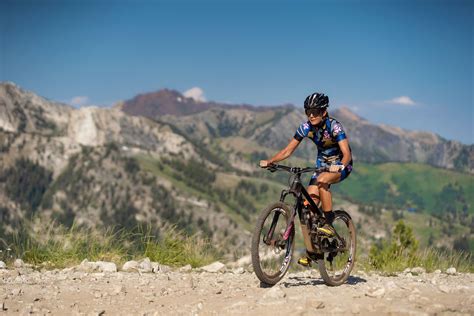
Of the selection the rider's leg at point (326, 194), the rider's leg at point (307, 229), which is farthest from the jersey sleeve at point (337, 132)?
the rider's leg at point (307, 229)

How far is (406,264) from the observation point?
13.1 m

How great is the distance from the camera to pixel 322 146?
33.3 feet

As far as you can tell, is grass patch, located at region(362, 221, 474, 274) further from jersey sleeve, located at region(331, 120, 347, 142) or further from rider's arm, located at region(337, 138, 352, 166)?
jersey sleeve, located at region(331, 120, 347, 142)

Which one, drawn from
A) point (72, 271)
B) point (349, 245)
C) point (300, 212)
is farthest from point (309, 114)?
point (72, 271)

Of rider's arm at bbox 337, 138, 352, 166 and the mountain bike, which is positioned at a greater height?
rider's arm at bbox 337, 138, 352, 166

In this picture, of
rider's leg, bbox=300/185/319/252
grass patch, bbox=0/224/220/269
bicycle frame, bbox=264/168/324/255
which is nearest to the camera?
bicycle frame, bbox=264/168/324/255

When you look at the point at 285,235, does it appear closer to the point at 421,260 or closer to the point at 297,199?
the point at 297,199

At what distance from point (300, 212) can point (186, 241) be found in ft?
13.1

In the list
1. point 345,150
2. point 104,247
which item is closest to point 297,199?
point 345,150

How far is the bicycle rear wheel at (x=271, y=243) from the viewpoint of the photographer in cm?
859

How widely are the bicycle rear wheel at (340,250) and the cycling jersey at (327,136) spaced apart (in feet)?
3.74

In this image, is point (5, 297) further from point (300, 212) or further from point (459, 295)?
point (459, 295)

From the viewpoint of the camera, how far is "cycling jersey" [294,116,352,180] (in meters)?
9.80

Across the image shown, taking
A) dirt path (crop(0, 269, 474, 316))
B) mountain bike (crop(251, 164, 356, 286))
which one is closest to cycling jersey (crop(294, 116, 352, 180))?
mountain bike (crop(251, 164, 356, 286))
